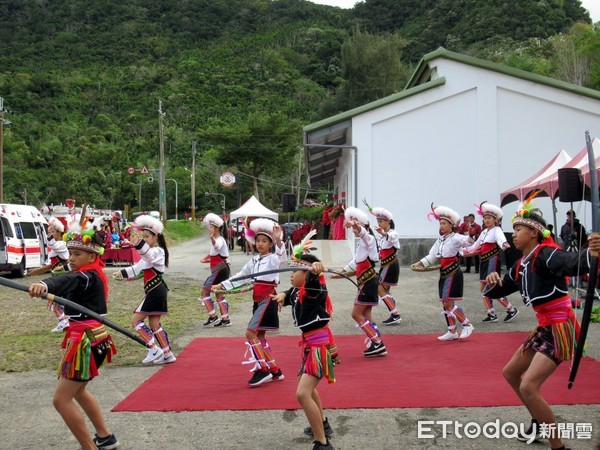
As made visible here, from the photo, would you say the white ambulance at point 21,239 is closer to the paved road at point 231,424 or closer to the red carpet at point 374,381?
the red carpet at point 374,381

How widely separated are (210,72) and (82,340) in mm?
101395

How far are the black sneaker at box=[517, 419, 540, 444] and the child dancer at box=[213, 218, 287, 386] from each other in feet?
9.30

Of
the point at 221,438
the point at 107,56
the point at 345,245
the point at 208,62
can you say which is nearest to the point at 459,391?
the point at 221,438

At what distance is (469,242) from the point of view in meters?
9.62

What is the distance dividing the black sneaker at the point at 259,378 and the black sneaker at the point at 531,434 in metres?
2.80

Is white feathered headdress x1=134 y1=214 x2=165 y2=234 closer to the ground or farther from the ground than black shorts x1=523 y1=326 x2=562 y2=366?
farther from the ground

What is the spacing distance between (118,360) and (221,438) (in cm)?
363

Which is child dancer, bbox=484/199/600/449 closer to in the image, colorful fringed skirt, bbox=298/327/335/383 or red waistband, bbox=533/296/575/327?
red waistband, bbox=533/296/575/327

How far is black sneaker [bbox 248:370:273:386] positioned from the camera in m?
6.83

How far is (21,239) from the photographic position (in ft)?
67.4

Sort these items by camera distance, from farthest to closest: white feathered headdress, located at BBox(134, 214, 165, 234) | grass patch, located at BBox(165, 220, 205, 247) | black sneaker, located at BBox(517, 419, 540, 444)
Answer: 1. grass patch, located at BBox(165, 220, 205, 247)
2. white feathered headdress, located at BBox(134, 214, 165, 234)
3. black sneaker, located at BBox(517, 419, 540, 444)

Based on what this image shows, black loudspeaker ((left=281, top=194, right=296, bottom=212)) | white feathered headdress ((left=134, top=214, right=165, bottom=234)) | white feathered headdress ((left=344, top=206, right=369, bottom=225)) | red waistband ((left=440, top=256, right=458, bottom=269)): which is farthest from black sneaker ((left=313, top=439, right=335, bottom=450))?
black loudspeaker ((left=281, top=194, right=296, bottom=212))

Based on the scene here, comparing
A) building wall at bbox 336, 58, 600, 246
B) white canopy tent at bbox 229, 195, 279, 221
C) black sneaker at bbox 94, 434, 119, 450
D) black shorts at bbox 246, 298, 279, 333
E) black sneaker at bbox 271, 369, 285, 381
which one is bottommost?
black sneaker at bbox 271, 369, 285, 381

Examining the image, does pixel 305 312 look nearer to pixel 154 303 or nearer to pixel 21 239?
pixel 154 303
